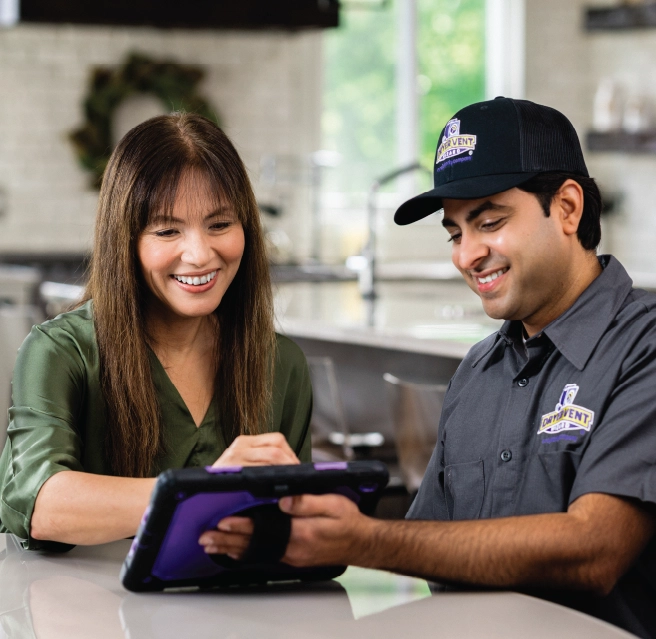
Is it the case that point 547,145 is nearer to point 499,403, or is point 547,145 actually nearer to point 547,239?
point 547,239

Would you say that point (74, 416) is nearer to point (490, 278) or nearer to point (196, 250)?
point (196, 250)

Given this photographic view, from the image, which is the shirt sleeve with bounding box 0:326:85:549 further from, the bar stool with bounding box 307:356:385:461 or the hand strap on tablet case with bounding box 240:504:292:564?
the bar stool with bounding box 307:356:385:461

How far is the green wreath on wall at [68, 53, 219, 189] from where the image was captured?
6953mm

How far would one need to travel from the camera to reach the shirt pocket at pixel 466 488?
4.85ft

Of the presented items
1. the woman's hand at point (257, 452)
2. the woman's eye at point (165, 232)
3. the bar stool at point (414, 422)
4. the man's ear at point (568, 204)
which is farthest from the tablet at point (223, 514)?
the bar stool at point (414, 422)

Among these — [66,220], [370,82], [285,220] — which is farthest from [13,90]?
[370,82]

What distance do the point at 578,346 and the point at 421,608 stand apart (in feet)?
1.40

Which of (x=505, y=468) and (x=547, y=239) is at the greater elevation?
(x=547, y=239)

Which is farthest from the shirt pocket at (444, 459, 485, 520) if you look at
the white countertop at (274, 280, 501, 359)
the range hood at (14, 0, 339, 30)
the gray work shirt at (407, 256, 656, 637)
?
the range hood at (14, 0, 339, 30)

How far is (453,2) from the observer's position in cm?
→ 794

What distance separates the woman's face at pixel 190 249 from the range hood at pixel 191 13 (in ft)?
12.3

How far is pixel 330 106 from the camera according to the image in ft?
25.3

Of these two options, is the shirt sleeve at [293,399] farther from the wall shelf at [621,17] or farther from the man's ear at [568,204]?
the wall shelf at [621,17]

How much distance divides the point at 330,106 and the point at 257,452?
6674 millimetres
